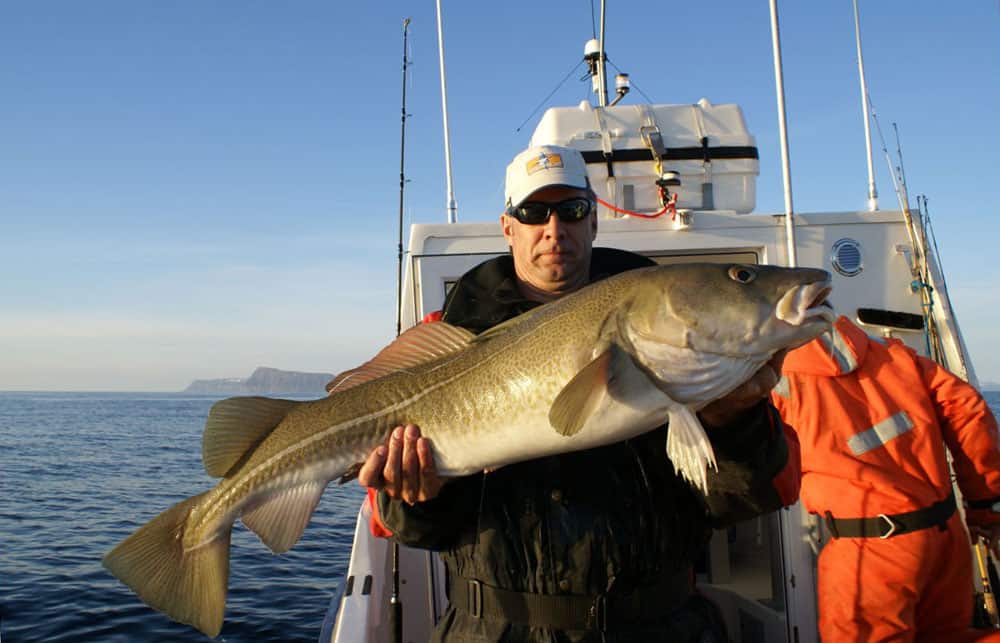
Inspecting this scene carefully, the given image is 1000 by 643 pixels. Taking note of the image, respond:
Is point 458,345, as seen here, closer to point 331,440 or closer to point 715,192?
point 331,440

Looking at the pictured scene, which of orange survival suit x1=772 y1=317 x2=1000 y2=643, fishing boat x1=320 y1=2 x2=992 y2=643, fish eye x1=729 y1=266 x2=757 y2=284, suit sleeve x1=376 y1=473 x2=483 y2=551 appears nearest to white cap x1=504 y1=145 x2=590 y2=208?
fish eye x1=729 y1=266 x2=757 y2=284

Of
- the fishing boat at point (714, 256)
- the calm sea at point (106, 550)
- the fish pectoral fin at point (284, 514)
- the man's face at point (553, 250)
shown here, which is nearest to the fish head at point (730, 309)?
the man's face at point (553, 250)

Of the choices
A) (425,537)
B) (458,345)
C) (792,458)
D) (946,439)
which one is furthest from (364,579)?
(946,439)

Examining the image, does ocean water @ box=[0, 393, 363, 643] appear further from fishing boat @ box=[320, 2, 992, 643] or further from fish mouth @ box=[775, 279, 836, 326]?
fish mouth @ box=[775, 279, 836, 326]

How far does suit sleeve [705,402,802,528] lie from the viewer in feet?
8.18

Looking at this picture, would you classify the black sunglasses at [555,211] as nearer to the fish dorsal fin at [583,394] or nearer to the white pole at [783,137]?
the fish dorsal fin at [583,394]

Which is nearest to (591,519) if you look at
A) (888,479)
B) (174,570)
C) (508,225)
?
(508,225)

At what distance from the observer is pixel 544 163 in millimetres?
3057

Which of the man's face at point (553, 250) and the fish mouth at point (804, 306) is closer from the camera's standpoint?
the fish mouth at point (804, 306)

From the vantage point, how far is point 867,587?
3693 mm

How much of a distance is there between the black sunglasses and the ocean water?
16.3 feet

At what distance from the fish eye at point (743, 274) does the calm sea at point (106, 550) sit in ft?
23.4

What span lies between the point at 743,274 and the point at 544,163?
1.06 metres

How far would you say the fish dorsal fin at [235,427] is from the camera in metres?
2.92
